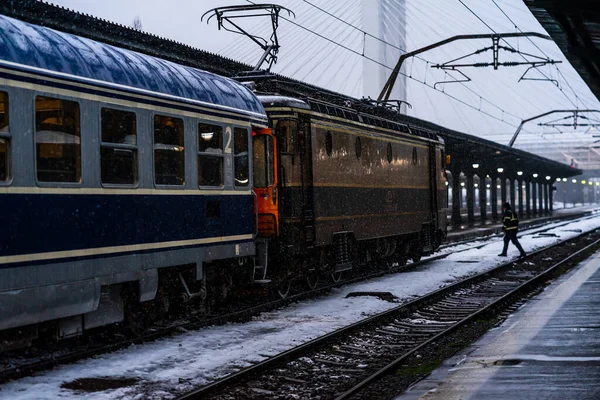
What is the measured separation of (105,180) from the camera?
406 inches

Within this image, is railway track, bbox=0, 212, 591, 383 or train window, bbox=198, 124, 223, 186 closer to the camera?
railway track, bbox=0, 212, 591, 383

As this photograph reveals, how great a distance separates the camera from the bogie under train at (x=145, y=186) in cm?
905

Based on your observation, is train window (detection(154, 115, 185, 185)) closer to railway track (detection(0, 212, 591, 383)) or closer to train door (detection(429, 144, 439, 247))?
railway track (detection(0, 212, 591, 383))

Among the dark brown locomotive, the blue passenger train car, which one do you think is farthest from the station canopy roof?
the blue passenger train car

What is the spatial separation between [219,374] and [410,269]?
47.4 ft

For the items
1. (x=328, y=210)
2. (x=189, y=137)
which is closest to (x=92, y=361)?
(x=189, y=137)

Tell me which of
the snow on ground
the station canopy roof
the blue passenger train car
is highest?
the station canopy roof

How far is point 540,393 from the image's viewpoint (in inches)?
327

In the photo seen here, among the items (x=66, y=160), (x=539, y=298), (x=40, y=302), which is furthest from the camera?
(x=539, y=298)

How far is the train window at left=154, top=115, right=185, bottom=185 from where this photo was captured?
11.5 metres

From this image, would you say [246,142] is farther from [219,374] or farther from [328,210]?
[219,374]

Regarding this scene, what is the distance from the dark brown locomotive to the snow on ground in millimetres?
1022

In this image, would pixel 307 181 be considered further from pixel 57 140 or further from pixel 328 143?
pixel 57 140

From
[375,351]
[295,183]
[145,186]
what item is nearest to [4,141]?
[145,186]
